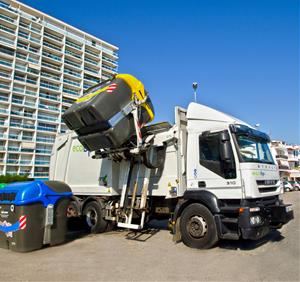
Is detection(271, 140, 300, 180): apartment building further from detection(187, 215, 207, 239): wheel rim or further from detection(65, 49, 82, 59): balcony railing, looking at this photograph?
detection(187, 215, 207, 239): wheel rim

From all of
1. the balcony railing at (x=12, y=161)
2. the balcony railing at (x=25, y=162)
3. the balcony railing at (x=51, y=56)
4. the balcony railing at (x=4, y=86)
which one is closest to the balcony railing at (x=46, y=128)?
the balcony railing at (x=25, y=162)

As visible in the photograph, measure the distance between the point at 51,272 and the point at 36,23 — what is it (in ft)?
209

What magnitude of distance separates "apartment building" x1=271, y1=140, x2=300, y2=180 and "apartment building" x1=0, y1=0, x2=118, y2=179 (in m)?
44.4

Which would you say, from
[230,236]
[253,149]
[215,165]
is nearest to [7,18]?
[215,165]

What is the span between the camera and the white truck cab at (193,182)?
18.3 feet

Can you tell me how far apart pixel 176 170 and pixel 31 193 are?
3298 mm

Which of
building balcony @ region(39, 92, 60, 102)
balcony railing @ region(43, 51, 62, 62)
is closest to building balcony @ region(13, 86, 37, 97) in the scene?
building balcony @ region(39, 92, 60, 102)

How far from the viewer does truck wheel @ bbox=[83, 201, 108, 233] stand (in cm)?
788

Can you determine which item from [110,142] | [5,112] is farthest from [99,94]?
[5,112]

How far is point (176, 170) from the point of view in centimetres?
679

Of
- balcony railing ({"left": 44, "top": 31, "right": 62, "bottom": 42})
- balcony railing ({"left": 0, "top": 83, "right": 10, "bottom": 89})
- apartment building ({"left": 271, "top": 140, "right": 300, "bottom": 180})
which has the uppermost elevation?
balcony railing ({"left": 44, "top": 31, "right": 62, "bottom": 42})

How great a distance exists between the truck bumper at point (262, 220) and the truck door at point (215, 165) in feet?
1.61

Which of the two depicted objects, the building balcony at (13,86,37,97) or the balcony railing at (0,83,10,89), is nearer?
the balcony railing at (0,83,10,89)

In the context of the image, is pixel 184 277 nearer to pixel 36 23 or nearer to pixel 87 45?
pixel 36 23
